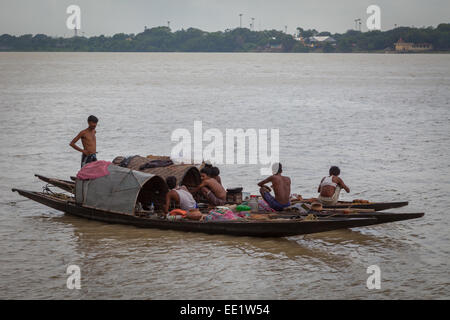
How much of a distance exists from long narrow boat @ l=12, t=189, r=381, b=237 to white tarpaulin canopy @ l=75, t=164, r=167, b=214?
0.11m

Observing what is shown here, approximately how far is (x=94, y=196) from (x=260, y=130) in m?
15.7

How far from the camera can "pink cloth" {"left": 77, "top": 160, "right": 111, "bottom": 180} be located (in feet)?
34.3

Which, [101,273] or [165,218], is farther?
[165,218]

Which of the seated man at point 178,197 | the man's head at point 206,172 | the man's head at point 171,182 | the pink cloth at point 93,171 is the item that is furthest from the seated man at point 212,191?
the pink cloth at point 93,171

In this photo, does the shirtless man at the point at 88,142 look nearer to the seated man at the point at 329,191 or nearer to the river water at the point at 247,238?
the river water at the point at 247,238

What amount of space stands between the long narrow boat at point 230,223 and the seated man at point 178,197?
334mm

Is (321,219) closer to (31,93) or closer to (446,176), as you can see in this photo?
(446,176)

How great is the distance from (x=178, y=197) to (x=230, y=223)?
975 mm

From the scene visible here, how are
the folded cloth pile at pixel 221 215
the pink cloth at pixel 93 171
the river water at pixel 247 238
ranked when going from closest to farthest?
the river water at pixel 247 238, the folded cloth pile at pixel 221 215, the pink cloth at pixel 93 171

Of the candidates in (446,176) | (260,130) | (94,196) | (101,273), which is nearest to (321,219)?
(101,273)

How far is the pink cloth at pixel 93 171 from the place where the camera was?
10469mm

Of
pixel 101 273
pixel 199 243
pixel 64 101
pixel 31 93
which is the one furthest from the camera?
pixel 31 93

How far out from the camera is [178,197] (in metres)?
9.99

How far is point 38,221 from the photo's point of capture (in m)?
11.3
